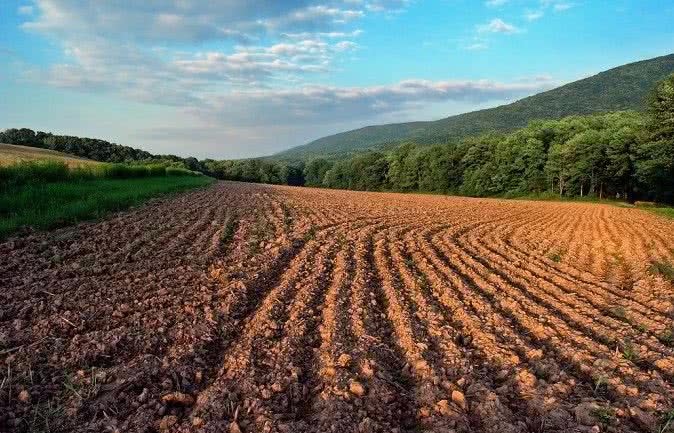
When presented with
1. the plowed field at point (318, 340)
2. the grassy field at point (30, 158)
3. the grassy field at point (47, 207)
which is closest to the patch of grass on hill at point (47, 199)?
the grassy field at point (47, 207)

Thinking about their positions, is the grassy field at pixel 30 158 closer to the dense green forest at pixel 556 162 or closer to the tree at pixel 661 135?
the tree at pixel 661 135

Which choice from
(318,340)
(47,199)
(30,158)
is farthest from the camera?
(30,158)

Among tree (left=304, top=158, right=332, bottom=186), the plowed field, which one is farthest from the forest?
the plowed field

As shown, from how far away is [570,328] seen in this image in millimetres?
6469

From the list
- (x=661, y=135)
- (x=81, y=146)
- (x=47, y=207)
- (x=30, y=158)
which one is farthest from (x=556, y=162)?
(x=81, y=146)

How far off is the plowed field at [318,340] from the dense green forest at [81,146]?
6603 cm

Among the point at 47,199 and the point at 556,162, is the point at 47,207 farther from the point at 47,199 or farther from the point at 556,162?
the point at 556,162

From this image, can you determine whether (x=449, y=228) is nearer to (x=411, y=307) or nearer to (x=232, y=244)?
(x=232, y=244)

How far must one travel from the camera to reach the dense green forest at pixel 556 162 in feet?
125

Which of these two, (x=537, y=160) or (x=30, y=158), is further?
(x=537, y=160)

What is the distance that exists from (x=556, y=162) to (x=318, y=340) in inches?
2283

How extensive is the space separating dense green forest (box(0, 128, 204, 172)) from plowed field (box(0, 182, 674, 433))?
66026 mm

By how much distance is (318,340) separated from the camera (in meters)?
5.75

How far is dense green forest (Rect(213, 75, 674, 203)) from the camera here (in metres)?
38.1
